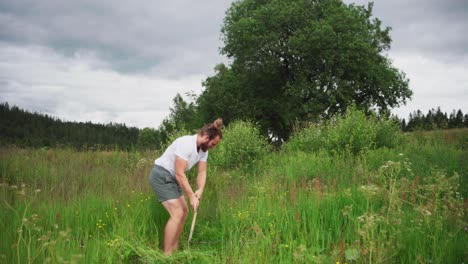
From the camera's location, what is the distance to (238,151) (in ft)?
45.8

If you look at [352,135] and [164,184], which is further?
[352,135]

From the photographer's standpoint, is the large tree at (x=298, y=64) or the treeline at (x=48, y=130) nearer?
the large tree at (x=298, y=64)

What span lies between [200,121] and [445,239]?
1103 inches

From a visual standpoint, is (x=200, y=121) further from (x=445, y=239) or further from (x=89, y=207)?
(x=445, y=239)

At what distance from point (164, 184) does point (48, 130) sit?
4560cm

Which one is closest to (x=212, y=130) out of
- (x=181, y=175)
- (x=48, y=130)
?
(x=181, y=175)

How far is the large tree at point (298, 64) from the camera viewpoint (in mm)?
25438

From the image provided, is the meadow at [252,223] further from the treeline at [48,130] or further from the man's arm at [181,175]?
the treeline at [48,130]

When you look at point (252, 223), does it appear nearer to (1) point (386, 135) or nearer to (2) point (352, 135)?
(2) point (352, 135)

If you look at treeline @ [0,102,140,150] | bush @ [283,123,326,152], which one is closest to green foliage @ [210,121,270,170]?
bush @ [283,123,326,152]

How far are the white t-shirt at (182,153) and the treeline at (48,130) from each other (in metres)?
26.8

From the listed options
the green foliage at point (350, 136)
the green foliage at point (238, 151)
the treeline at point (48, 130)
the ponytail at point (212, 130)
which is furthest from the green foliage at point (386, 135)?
the treeline at point (48, 130)

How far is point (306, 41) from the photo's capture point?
82.2 ft

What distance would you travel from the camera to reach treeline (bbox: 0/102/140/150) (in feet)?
124
